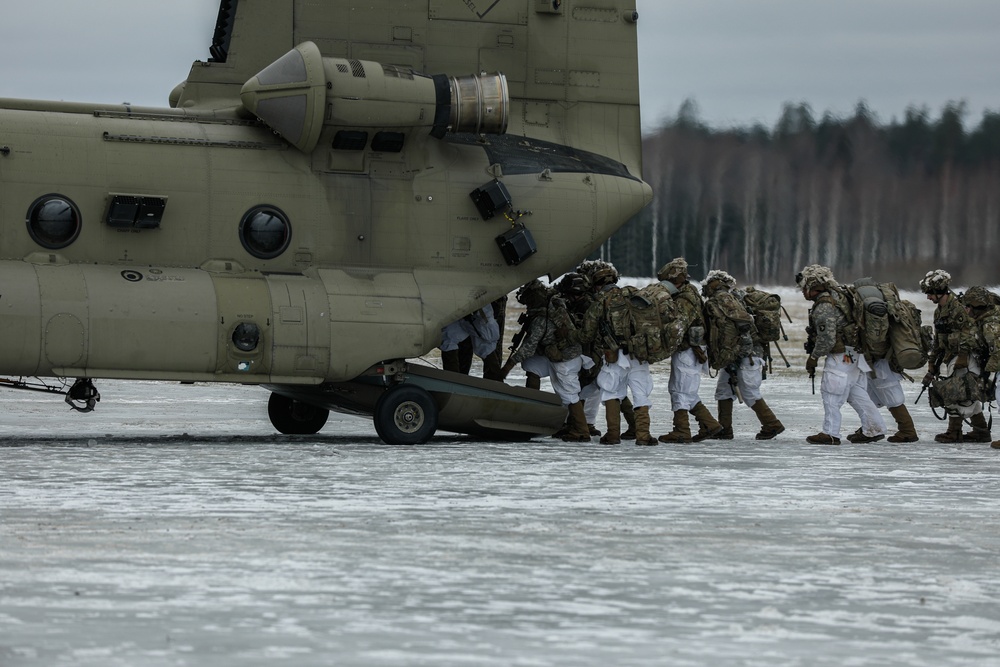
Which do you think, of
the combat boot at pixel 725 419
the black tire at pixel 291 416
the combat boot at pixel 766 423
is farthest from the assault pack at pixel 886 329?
the black tire at pixel 291 416

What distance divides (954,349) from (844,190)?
4364 mm

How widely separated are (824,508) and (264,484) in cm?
400

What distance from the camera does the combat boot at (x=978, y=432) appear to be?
1582cm

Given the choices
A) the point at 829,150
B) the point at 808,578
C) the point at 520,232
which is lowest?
the point at 808,578

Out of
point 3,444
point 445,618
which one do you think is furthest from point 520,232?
point 445,618

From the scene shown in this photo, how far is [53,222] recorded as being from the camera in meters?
13.2

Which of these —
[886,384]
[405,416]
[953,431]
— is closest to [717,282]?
[886,384]

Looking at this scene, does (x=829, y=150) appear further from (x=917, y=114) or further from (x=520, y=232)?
(x=520, y=232)

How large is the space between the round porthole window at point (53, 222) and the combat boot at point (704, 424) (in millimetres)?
6771

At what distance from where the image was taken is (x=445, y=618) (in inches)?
244

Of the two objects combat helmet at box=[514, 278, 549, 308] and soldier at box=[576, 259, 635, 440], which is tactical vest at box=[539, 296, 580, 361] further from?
soldier at box=[576, 259, 635, 440]

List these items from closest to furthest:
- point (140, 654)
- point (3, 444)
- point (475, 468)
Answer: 1. point (140, 654)
2. point (475, 468)
3. point (3, 444)

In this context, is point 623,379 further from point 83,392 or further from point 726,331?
point 83,392

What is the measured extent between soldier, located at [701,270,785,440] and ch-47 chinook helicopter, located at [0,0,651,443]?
131 centimetres
